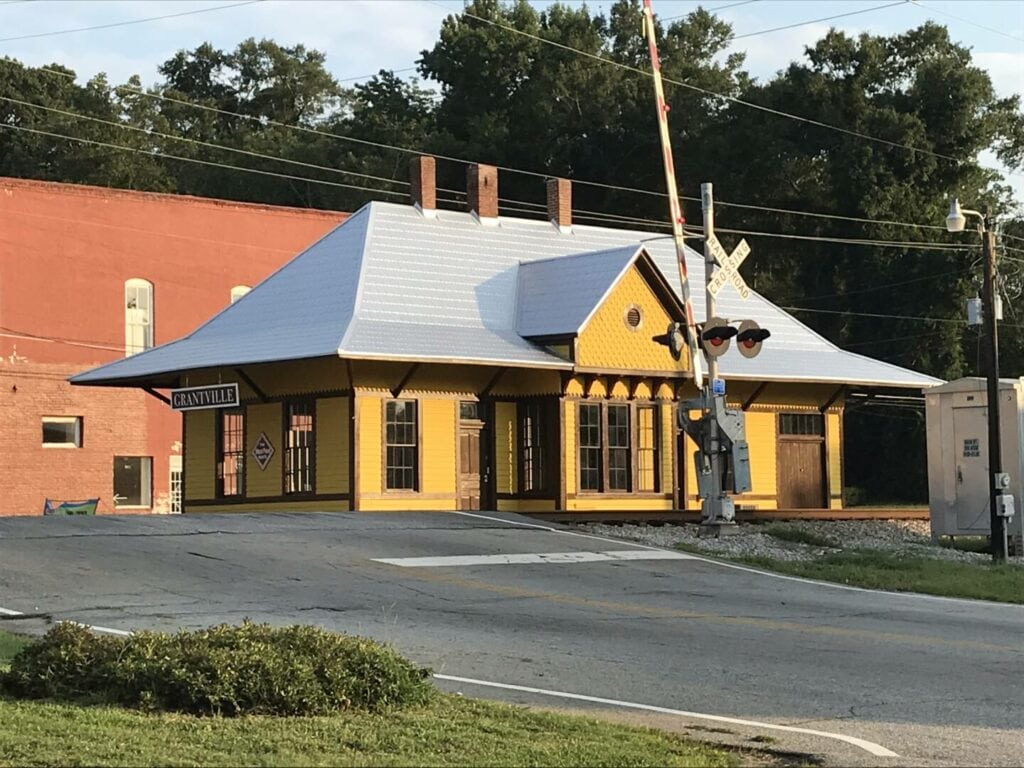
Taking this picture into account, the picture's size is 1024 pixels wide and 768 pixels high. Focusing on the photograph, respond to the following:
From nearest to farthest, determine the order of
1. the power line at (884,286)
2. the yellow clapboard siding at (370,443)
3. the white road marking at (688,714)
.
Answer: the white road marking at (688,714)
the yellow clapboard siding at (370,443)
the power line at (884,286)

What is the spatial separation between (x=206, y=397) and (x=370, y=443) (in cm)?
441

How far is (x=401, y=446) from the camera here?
3284cm

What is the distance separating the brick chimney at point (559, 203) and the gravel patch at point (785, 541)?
11172 millimetres

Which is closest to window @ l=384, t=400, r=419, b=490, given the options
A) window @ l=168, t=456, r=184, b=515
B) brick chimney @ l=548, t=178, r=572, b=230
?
brick chimney @ l=548, t=178, r=572, b=230

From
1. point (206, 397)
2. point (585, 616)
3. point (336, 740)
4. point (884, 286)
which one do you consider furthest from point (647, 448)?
point (884, 286)

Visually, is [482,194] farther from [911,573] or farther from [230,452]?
[911,573]

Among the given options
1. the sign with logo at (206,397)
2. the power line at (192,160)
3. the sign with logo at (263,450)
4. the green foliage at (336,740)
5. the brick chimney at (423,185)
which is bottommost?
the green foliage at (336,740)

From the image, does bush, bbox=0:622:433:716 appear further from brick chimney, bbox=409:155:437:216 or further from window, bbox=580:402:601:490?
brick chimney, bbox=409:155:437:216

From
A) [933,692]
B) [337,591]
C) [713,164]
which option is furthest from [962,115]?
[933,692]

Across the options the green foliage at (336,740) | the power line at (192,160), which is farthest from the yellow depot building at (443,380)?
the power line at (192,160)

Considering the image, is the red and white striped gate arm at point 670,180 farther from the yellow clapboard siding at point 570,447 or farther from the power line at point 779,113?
the power line at point 779,113

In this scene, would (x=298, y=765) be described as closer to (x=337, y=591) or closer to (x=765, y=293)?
(x=337, y=591)

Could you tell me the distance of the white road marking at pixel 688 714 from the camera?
A: 32.2 ft

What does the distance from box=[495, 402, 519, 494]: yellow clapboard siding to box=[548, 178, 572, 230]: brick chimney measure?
7.99m
